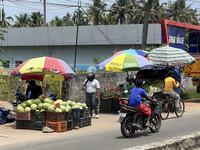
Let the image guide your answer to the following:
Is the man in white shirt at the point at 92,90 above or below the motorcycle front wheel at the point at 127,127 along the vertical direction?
above

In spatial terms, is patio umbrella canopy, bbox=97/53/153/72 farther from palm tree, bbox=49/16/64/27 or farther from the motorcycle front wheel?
palm tree, bbox=49/16/64/27

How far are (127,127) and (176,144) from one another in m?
1.93

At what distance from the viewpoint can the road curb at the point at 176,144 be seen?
6.30m

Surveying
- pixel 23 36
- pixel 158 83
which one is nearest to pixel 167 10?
pixel 23 36

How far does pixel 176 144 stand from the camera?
6.91 meters

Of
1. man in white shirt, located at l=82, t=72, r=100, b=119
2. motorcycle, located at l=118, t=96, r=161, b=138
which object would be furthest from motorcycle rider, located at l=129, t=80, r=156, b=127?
man in white shirt, located at l=82, t=72, r=100, b=119

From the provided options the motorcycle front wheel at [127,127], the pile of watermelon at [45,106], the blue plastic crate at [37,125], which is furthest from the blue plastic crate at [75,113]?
the motorcycle front wheel at [127,127]

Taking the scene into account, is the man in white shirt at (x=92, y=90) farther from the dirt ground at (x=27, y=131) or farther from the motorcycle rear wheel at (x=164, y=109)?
the motorcycle rear wheel at (x=164, y=109)

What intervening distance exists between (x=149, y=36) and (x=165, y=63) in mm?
19043

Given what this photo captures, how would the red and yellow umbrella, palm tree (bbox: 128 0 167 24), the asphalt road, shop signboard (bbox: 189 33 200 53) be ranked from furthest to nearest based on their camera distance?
palm tree (bbox: 128 0 167 24)
shop signboard (bbox: 189 33 200 53)
the red and yellow umbrella
the asphalt road

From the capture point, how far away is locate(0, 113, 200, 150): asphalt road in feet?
25.0

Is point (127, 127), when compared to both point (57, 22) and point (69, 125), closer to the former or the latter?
point (69, 125)

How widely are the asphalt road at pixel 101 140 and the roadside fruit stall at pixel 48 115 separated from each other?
0.52 m

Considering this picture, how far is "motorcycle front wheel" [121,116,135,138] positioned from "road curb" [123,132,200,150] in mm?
1598
